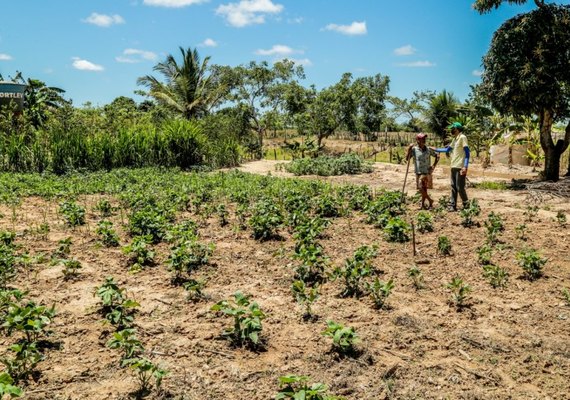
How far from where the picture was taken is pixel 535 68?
11641mm

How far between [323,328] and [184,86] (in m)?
24.9

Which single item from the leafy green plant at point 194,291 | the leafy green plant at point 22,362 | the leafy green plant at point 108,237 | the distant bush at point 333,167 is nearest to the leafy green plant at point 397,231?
the leafy green plant at point 194,291

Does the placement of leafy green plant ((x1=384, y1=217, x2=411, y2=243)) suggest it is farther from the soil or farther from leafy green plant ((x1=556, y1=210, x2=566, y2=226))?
leafy green plant ((x1=556, y1=210, x2=566, y2=226))

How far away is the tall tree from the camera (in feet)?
38.2

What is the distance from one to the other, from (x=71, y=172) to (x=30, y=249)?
9922mm

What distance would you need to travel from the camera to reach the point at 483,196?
37.2ft

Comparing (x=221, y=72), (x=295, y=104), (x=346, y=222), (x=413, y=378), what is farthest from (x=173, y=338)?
(x=221, y=72)

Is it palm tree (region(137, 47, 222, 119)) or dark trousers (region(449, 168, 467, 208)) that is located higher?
palm tree (region(137, 47, 222, 119))

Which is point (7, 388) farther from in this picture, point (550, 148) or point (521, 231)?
point (550, 148)

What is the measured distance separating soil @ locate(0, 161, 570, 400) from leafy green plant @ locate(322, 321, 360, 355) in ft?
0.27

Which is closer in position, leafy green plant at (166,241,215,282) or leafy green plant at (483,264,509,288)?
leafy green plant at (483,264,509,288)

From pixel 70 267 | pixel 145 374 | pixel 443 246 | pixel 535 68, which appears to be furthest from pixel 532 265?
pixel 535 68

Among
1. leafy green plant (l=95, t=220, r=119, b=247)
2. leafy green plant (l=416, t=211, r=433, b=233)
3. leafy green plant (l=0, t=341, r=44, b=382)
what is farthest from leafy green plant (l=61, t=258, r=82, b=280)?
leafy green plant (l=416, t=211, r=433, b=233)

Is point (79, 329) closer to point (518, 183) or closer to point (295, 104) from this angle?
point (518, 183)
